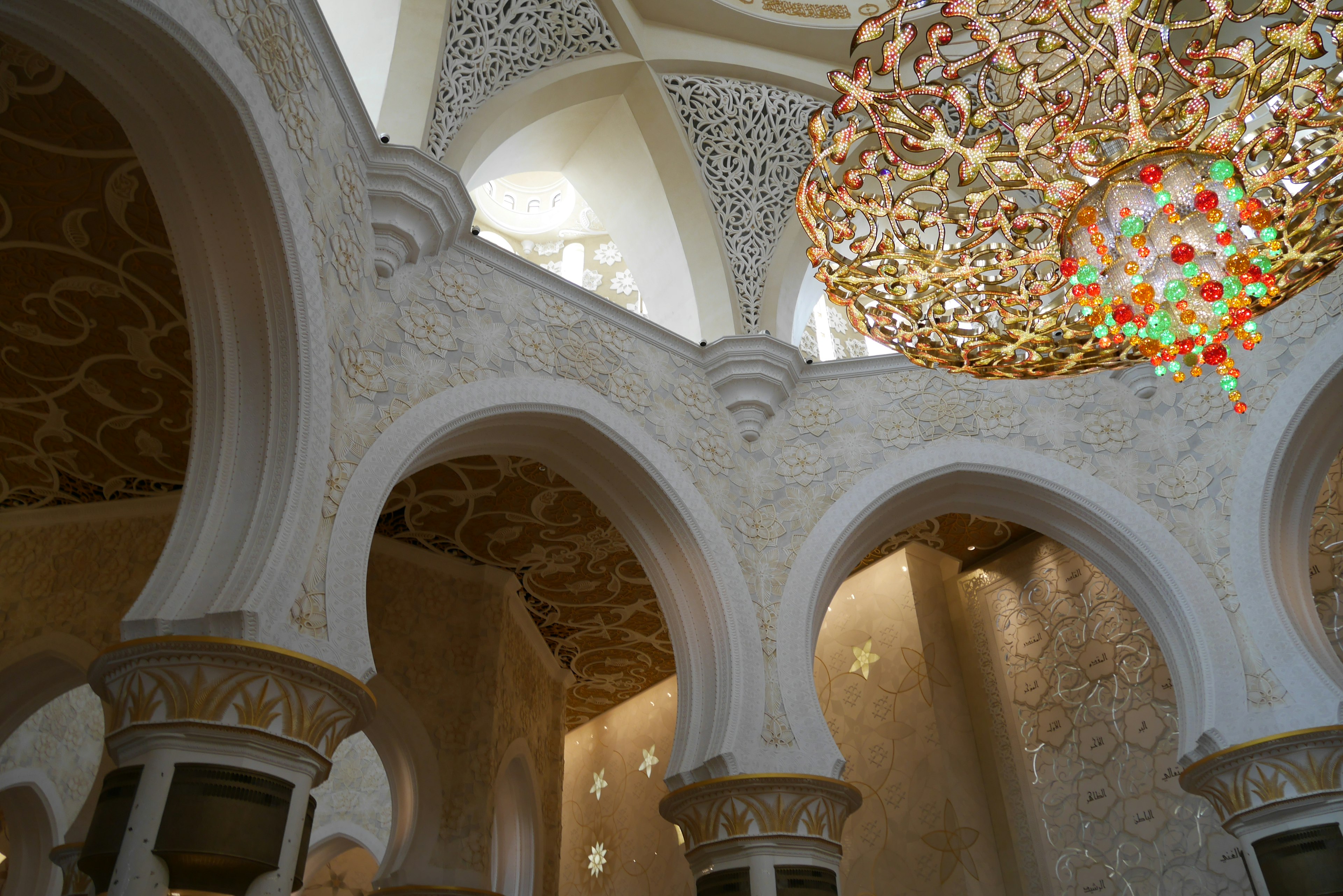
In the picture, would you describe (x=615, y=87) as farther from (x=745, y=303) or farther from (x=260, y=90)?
(x=260, y=90)

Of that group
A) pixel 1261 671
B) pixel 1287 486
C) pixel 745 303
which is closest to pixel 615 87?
pixel 745 303

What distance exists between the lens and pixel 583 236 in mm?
8297

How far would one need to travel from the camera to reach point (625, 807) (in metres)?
9.29

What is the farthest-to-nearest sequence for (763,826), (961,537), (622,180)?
(961,537)
(622,180)
(763,826)

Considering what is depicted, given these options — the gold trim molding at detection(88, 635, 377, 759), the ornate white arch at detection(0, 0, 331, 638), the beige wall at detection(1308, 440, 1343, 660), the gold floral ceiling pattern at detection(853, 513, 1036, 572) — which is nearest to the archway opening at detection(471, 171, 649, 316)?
the gold floral ceiling pattern at detection(853, 513, 1036, 572)

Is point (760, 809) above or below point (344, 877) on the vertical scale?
below

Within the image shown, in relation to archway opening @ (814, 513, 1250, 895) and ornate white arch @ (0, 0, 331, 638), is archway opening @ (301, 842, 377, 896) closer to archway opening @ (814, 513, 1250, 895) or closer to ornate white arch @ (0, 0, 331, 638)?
archway opening @ (814, 513, 1250, 895)

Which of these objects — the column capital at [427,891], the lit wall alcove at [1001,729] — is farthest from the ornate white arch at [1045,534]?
the column capital at [427,891]

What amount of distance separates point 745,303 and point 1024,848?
4.13 meters

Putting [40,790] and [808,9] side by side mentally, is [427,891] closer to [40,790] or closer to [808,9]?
[40,790]

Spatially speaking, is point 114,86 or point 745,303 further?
point 745,303

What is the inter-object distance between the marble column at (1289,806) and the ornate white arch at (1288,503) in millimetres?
426

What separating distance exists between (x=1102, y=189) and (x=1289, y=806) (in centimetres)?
327

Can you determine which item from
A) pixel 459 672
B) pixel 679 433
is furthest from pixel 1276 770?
pixel 459 672
